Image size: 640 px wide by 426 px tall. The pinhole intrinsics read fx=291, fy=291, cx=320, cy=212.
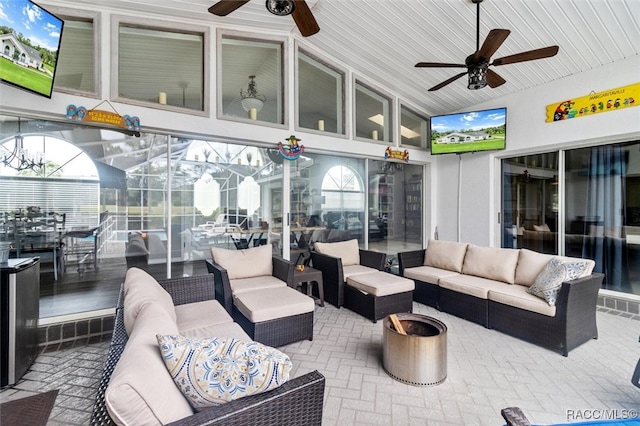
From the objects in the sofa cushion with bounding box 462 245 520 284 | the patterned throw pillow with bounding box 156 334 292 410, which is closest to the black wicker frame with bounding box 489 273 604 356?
the sofa cushion with bounding box 462 245 520 284

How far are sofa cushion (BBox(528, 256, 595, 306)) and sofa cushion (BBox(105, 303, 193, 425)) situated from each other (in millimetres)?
3440

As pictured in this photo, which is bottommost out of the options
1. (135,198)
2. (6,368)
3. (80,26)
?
(6,368)

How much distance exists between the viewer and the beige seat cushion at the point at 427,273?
4.15 meters

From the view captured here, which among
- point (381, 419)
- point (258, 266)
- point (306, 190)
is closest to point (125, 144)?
point (258, 266)

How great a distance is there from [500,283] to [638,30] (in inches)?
138

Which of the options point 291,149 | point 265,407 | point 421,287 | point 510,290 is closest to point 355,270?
point 421,287

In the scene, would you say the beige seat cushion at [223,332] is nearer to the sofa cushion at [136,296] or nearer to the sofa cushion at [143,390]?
the sofa cushion at [136,296]

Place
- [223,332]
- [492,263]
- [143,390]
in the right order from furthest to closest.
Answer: [492,263], [223,332], [143,390]

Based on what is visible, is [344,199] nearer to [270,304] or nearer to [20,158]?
[270,304]

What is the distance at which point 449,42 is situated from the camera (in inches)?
166

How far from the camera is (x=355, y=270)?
440 centimetres

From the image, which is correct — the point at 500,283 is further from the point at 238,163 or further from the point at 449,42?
the point at 238,163

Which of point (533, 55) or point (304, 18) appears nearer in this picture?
point (304, 18)

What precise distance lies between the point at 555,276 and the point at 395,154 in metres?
3.51
